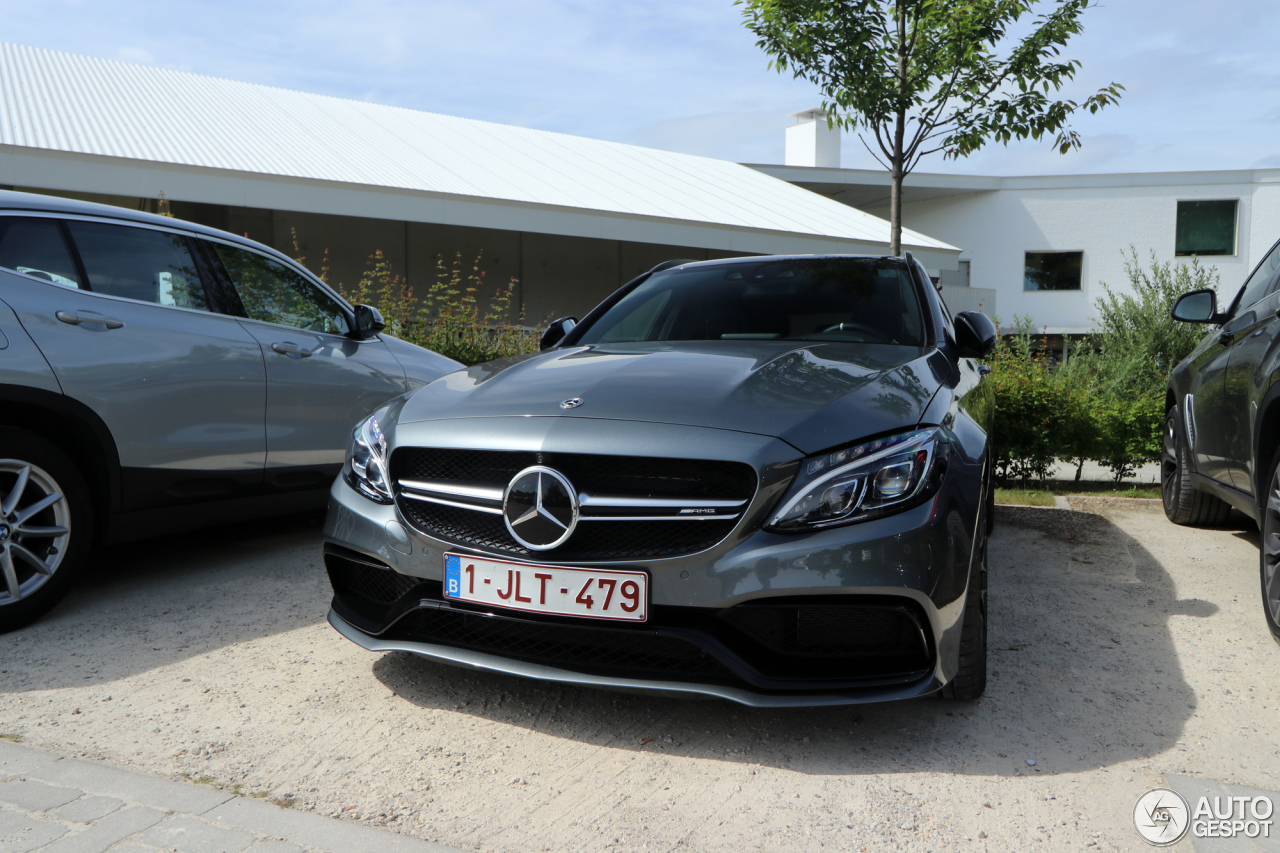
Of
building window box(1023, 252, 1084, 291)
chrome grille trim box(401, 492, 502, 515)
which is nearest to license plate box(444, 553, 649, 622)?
chrome grille trim box(401, 492, 502, 515)

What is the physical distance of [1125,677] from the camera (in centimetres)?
307

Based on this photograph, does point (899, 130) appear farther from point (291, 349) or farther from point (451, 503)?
point (451, 503)

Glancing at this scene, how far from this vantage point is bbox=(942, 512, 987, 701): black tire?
8.38 ft

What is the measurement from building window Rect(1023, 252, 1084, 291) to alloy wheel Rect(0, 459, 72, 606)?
2463cm

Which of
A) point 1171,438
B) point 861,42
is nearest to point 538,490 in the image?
point 1171,438

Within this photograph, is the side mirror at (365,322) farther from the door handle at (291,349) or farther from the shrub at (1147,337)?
the shrub at (1147,337)

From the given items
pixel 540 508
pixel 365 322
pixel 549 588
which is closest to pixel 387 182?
pixel 365 322

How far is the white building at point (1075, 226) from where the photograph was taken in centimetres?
2333

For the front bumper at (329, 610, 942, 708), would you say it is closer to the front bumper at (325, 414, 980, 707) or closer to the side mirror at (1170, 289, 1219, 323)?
the front bumper at (325, 414, 980, 707)

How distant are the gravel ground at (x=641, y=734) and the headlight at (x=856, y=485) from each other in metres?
0.67

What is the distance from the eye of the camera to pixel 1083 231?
2397cm

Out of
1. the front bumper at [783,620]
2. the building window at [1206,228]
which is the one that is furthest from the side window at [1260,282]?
the building window at [1206,228]

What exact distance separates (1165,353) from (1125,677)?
42.2 ft

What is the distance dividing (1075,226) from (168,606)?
2476 centimetres
